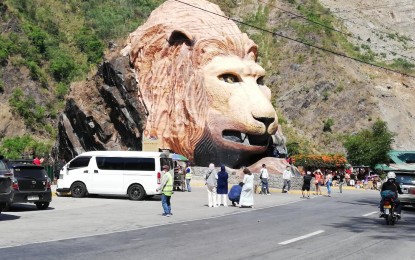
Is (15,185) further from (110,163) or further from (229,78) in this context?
(229,78)

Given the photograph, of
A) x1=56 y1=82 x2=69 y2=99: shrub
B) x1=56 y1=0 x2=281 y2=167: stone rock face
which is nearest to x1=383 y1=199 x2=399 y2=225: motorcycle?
x1=56 y1=0 x2=281 y2=167: stone rock face

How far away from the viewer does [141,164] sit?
23.3 metres

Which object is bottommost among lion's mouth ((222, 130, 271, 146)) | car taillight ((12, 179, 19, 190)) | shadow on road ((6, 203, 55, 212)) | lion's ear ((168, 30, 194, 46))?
shadow on road ((6, 203, 55, 212))

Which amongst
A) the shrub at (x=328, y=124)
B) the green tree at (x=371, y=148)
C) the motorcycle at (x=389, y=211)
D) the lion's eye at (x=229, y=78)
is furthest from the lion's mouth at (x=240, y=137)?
the shrub at (x=328, y=124)

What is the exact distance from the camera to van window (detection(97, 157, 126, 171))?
77.1ft

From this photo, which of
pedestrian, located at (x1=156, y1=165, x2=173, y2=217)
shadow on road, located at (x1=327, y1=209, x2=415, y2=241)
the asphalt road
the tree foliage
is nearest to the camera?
the asphalt road

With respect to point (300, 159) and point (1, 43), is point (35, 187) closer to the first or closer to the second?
point (300, 159)

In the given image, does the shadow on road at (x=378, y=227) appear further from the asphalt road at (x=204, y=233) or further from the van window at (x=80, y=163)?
the van window at (x=80, y=163)

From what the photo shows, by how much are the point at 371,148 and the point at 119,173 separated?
1409 inches

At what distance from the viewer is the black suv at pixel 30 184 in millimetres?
18422

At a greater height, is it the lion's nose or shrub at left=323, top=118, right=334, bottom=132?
shrub at left=323, top=118, right=334, bottom=132

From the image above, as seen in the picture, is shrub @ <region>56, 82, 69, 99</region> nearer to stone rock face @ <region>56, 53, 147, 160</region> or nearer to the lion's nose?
stone rock face @ <region>56, 53, 147, 160</region>

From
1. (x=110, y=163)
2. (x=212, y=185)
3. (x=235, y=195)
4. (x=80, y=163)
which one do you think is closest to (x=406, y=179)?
(x=235, y=195)

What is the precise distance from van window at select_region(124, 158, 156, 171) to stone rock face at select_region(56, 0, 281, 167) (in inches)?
445
